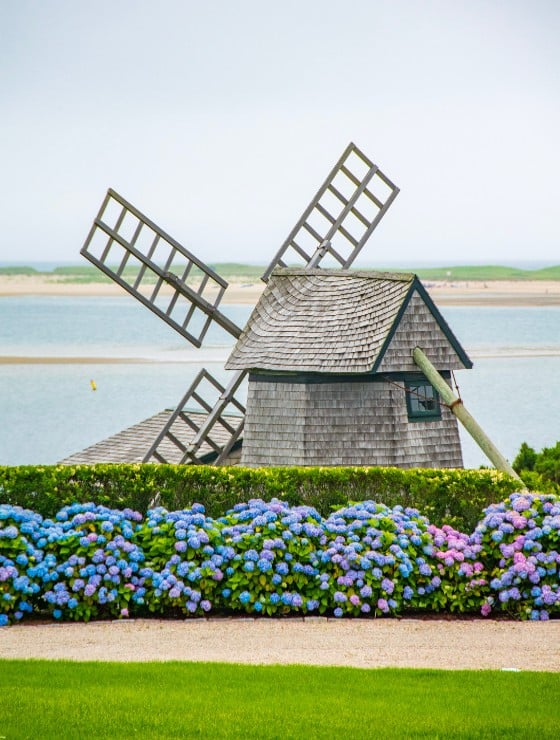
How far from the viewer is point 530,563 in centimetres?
1229

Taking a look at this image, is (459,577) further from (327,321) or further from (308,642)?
(327,321)

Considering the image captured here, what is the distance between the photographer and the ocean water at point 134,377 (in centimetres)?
4466

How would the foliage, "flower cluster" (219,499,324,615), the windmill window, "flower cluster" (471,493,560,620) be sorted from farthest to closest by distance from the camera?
the foliage → the windmill window → "flower cluster" (471,493,560,620) → "flower cluster" (219,499,324,615)

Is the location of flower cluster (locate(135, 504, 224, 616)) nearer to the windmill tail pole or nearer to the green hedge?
the green hedge

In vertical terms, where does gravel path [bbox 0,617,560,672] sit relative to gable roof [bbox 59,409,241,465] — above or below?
below

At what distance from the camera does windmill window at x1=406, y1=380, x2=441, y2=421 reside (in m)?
17.9

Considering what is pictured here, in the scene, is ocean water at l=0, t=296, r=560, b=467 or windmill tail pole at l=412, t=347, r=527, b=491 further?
ocean water at l=0, t=296, r=560, b=467

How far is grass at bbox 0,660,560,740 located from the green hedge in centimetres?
326

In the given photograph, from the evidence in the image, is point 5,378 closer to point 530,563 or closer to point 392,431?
point 392,431

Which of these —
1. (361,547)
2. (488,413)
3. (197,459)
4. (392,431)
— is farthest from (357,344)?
(488,413)

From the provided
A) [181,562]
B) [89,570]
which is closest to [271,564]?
[181,562]

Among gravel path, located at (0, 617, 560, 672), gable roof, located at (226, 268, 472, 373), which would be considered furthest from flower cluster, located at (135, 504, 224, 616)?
gable roof, located at (226, 268, 472, 373)

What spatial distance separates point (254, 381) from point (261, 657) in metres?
8.34

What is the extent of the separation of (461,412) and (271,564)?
227 inches
